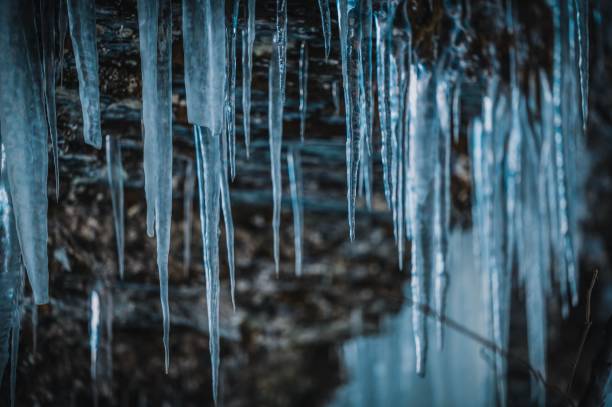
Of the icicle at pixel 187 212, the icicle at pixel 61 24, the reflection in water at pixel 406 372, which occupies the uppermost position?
the icicle at pixel 61 24

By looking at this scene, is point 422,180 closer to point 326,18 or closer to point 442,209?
point 442,209

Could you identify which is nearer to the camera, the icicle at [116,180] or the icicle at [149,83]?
the icicle at [149,83]

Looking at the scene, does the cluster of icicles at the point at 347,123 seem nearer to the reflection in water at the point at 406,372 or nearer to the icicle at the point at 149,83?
the icicle at the point at 149,83

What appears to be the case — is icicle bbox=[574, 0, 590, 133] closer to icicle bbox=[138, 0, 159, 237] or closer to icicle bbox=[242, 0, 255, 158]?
icicle bbox=[242, 0, 255, 158]

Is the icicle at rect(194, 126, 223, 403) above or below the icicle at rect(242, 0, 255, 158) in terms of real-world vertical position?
below

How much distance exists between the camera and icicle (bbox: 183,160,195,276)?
4344mm

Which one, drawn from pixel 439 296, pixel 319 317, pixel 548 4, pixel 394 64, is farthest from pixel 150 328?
pixel 548 4

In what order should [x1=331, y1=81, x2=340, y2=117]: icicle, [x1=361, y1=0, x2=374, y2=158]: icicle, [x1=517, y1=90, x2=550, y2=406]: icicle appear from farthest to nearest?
[x1=517, y1=90, x2=550, y2=406]: icicle
[x1=331, y1=81, x2=340, y2=117]: icicle
[x1=361, y1=0, x2=374, y2=158]: icicle

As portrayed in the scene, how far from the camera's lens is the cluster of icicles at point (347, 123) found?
240 cm

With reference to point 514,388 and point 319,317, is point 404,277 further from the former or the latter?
point 514,388

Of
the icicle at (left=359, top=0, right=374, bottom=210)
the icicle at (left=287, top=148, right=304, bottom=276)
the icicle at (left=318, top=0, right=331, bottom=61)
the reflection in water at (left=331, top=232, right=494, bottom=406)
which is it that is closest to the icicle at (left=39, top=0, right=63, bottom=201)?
the icicle at (left=318, top=0, right=331, bottom=61)

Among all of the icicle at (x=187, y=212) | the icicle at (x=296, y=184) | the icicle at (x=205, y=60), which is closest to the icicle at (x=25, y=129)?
the icicle at (x=205, y=60)

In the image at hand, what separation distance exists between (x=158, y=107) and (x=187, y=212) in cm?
233

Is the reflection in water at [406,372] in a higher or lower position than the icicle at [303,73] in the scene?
lower
